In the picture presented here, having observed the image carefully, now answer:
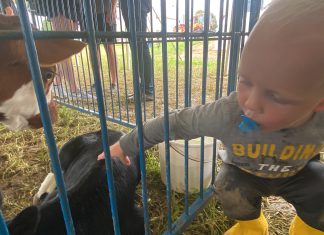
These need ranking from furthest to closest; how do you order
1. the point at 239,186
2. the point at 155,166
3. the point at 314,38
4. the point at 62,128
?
1. the point at 62,128
2. the point at 155,166
3. the point at 239,186
4. the point at 314,38

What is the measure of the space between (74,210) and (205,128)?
18.0 inches

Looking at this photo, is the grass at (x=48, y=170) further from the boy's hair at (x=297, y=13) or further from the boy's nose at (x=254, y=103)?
the boy's hair at (x=297, y=13)

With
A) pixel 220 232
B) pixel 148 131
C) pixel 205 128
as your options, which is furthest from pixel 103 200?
pixel 220 232

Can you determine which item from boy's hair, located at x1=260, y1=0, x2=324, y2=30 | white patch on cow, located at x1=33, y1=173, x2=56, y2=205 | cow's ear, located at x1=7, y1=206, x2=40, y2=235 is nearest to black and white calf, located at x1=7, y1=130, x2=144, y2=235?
cow's ear, located at x1=7, y1=206, x2=40, y2=235

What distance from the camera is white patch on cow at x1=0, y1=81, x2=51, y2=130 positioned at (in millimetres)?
875

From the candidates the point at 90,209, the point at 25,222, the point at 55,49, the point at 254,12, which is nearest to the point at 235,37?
the point at 254,12

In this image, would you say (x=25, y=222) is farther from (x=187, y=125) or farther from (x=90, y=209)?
(x=187, y=125)

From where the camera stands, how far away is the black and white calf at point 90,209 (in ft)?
1.99

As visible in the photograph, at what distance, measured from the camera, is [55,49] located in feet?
2.31

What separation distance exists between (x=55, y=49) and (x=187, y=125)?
419 mm

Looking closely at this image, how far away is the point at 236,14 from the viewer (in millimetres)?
1021

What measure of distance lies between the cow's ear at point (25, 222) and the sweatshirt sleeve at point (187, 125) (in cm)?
29

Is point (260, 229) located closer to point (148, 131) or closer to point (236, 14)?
point (148, 131)

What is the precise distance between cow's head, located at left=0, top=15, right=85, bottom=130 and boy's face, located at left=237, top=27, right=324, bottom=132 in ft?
1.37
